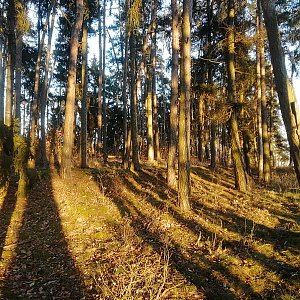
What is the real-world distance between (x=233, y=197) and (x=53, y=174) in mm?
7358

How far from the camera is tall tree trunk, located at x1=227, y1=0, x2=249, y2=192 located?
13070 millimetres

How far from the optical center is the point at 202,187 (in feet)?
43.4

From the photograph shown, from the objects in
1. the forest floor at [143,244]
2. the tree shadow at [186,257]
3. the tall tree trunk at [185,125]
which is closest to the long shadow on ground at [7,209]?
the forest floor at [143,244]

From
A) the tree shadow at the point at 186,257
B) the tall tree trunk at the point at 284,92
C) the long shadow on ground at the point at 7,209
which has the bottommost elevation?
the tree shadow at the point at 186,257

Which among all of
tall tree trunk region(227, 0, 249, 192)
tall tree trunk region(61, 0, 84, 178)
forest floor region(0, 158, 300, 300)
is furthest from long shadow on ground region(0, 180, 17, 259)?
tall tree trunk region(227, 0, 249, 192)

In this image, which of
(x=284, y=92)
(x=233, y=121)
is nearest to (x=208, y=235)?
(x=284, y=92)

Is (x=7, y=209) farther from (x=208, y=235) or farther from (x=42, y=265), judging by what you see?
→ (x=208, y=235)

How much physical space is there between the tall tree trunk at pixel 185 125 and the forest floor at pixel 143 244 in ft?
2.05

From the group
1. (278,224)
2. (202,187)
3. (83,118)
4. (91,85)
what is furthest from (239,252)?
(91,85)

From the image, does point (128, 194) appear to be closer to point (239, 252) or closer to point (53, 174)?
point (53, 174)

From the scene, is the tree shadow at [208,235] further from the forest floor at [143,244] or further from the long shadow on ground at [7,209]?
the long shadow on ground at [7,209]

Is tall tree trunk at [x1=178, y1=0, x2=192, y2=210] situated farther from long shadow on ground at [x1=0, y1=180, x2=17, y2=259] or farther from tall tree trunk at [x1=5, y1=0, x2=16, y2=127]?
tall tree trunk at [x1=5, y1=0, x2=16, y2=127]

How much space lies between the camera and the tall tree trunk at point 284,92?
15.1 feet

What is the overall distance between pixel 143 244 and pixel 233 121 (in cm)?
808
